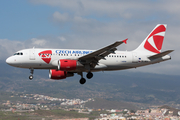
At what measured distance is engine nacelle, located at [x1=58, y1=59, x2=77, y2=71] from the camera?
1603 inches

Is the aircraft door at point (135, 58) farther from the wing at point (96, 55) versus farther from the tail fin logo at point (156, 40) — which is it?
the wing at point (96, 55)

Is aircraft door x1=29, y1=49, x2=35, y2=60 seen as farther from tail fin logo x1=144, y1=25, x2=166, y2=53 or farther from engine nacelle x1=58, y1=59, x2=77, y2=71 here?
tail fin logo x1=144, y1=25, x2=166, y2=53

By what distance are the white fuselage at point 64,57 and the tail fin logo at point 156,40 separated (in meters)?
3.44

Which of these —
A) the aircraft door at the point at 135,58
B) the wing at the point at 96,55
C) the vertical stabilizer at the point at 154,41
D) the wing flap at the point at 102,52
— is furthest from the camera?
the vertical stabilizer at the point at 154,41

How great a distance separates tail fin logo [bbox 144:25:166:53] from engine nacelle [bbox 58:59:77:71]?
1465cm

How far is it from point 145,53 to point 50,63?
664 inches

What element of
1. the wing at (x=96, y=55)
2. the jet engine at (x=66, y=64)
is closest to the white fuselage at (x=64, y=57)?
the jet engine at (x=66, y=64)

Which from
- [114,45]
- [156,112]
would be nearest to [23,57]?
[114,45]

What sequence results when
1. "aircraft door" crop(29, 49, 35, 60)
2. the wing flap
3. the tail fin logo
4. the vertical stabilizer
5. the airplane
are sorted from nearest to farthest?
the wing flap → the airplane → "aircraft door" crop(29, 49, 35, 60) → the vertical stabilizer → the tail fin logo

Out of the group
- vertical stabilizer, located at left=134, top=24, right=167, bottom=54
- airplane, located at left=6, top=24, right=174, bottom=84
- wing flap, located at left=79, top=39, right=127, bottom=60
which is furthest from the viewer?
vertical stabilizer, located at left=134, top=24, right=167, bottom=54

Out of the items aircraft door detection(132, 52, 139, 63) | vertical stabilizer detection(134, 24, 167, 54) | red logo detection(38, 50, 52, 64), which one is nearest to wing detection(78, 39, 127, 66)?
red logo detection(38, 50, 52, 64)

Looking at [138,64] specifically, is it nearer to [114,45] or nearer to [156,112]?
[114,45]

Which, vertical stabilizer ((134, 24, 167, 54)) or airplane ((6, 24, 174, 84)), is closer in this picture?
airplane ((6, 24, 174, 84))

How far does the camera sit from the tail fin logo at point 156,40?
49.1 metres
